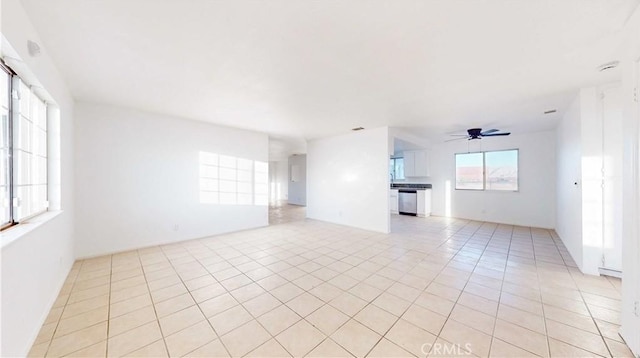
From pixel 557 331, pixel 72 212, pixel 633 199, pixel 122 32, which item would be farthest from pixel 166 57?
pixel 557 331

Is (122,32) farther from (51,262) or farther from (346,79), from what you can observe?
(51,262)

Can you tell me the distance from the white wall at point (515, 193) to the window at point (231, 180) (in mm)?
5918

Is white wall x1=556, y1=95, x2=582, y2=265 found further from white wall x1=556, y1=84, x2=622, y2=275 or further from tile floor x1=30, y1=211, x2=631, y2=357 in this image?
tile floor x1=30, y1=211, x2=631, y2=357

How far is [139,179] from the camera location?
402cm

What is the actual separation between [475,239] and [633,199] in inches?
133

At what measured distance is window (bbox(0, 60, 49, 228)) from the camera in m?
1.71

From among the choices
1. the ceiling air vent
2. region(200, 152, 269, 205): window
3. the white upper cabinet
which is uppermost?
the ceiling air vent

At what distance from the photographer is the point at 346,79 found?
2719 millimetres

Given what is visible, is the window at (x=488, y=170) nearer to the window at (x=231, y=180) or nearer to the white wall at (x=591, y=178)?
the white wall at (x=591, y=178)

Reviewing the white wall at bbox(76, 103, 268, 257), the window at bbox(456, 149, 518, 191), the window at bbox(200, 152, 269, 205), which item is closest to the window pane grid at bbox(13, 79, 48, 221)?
the white wall at bbox(76, 103, 268, 257)

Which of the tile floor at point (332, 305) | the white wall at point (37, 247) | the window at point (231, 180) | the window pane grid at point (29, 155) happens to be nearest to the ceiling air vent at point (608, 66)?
the tile floor at point (332, 305)

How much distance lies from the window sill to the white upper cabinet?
843 centimetres

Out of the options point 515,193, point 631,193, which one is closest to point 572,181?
point 631,193

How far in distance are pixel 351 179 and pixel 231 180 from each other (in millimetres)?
3043
